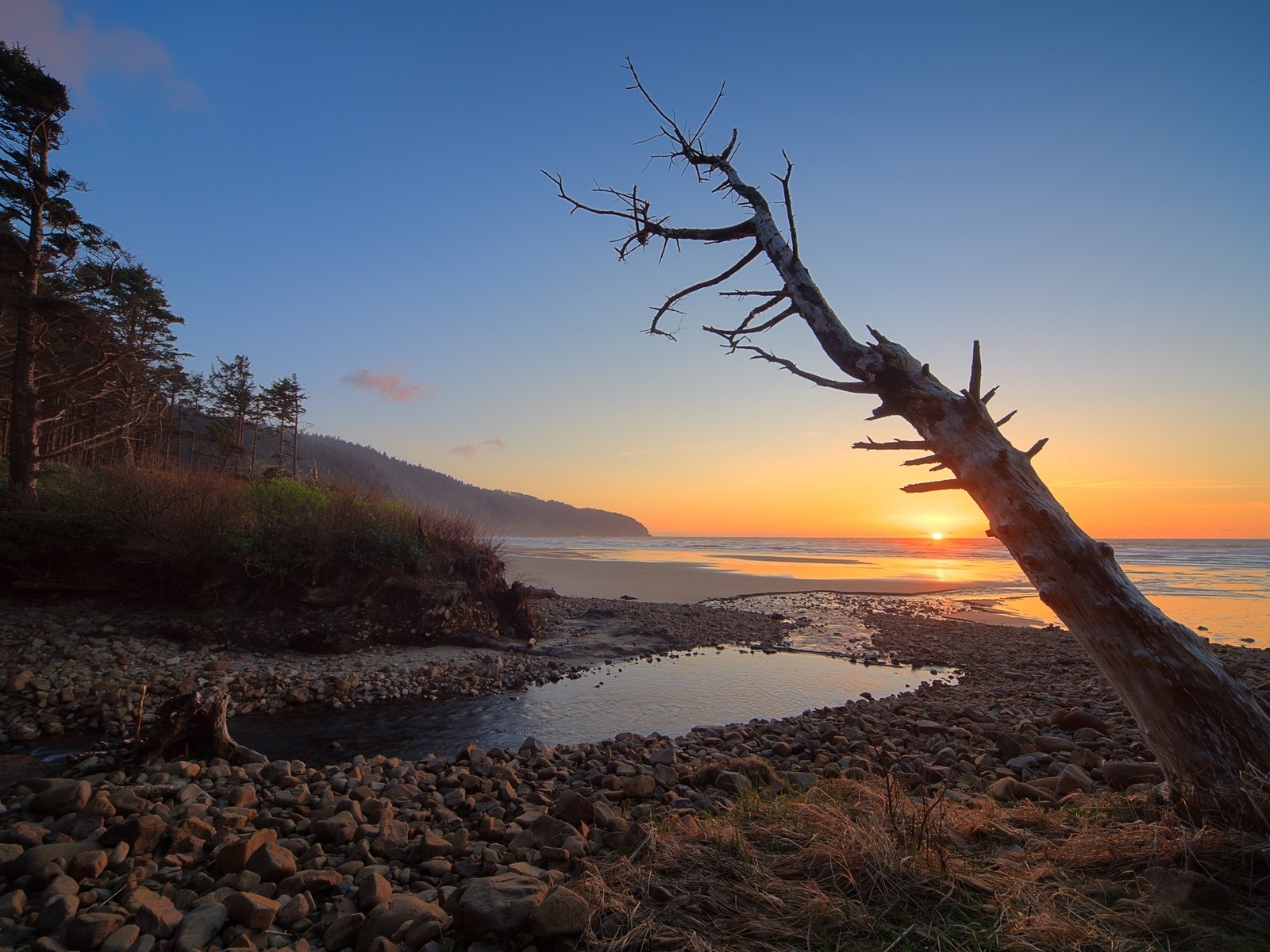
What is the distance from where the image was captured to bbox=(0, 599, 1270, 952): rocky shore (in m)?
3.16

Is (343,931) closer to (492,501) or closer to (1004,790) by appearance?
(1004,790)

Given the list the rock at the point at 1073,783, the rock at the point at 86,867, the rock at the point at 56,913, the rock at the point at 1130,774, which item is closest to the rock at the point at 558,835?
the rock at the point at 56,913

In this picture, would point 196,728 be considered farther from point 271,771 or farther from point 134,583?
point 134,583

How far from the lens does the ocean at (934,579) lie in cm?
2102

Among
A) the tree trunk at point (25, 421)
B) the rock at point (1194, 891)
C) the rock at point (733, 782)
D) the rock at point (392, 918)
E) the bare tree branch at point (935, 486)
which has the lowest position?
the rock at point (733, 782)

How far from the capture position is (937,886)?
2896 mm

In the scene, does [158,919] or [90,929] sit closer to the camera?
[90,929]

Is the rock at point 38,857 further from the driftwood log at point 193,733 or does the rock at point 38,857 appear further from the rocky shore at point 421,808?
the driftwood log at point 193,733

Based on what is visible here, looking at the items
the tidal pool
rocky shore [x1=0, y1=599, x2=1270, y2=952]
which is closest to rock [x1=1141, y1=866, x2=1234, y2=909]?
rocky shore [x1=0, y1=599, x2=1270, y2=952]

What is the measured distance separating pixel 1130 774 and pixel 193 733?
30.3 ft

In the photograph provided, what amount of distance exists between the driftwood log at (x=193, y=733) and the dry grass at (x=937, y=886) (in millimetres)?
5335

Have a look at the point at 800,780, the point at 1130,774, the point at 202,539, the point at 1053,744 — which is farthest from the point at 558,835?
the point at 202,539

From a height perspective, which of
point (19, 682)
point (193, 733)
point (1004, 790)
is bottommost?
point (19, 682)

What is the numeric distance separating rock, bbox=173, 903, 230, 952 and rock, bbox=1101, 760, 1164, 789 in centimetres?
658
